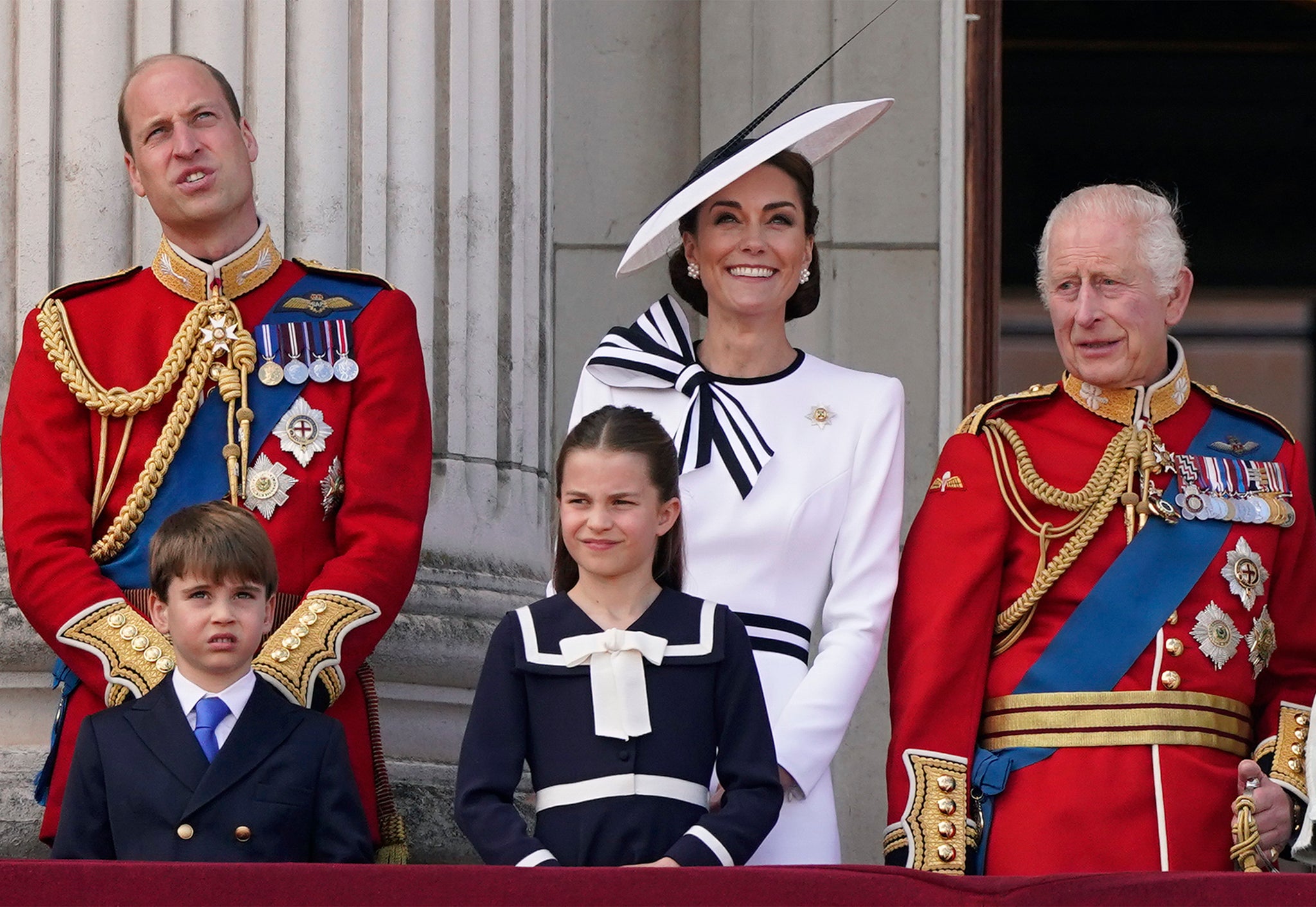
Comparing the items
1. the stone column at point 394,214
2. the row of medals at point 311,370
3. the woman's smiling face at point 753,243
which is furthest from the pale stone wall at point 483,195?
the woman's smiling face at point 753,243

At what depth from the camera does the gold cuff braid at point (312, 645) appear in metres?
3.82

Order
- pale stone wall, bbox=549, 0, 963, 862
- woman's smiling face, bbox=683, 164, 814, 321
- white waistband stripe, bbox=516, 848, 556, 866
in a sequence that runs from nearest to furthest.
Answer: white waistband stripe, bbox=516, 848, 556, 866 → woman's smiling face, bbox=683, 164, 814, 321 → pale stone wall, bbox=549, 0, 963, 862

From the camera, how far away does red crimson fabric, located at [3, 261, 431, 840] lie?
13.0ft

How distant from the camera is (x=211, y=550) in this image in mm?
3689

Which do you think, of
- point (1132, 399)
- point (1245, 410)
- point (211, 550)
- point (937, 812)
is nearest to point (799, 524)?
point (937, 812)

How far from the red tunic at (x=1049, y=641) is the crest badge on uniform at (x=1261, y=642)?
0.04ft

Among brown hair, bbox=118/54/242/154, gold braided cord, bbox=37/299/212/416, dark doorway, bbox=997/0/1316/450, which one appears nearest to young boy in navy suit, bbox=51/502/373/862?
gold braided cord, bbox=37/299/212/416

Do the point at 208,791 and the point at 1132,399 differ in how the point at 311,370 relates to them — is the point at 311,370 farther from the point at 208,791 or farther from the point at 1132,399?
the point at 1132,399

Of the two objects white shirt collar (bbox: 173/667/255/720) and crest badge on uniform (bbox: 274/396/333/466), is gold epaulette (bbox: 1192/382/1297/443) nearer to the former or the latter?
crest badge on uniform (bbox: 274/396/333/466)

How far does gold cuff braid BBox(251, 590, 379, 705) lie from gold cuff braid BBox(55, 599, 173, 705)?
0.15 m

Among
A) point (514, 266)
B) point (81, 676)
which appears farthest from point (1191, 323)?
point (81, 676)

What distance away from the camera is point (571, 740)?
11.6ft

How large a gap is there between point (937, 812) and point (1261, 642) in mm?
620

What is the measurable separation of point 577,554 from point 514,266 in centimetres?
184
